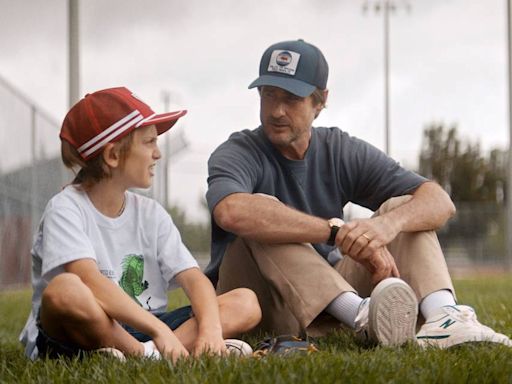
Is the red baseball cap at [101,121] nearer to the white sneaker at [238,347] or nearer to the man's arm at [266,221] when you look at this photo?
the man's arm at [266,221]

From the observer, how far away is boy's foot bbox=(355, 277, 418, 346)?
3.43 meters

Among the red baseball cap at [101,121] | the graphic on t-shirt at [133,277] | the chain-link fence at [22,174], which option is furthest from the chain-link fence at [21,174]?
the graphic on t-shirt at [133,277]

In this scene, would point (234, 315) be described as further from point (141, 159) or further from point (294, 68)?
point (294, 68)

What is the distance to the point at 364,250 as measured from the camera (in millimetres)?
3793

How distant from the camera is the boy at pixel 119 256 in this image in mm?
3256

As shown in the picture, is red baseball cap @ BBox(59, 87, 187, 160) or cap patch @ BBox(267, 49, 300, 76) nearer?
red baseball cap @ BBox(59, 87, 187, 160)

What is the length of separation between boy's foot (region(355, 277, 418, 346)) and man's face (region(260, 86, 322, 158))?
1.01m


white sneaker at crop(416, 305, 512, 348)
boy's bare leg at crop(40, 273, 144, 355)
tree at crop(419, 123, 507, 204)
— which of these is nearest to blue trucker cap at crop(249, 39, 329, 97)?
white sneaker at crop(416, 305, 512, 348)

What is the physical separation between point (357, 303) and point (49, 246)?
126cm

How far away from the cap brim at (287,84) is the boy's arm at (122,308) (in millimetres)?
1331

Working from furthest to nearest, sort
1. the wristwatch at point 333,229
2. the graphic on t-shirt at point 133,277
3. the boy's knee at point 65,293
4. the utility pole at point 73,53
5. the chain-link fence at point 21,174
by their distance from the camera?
the chain-link fence at point 21,174, the utility pole at point 73,53, the wristwatch at point 333,229, the graphic on t-shirt at point 133,277, the boy's knee at point 65,293

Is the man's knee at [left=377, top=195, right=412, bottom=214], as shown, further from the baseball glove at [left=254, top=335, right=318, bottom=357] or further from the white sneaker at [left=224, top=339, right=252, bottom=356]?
the white sneaker at [left=224, top=339, right=252, bottom=356]

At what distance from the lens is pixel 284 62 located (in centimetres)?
429

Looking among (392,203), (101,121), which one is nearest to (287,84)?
(392,203)
